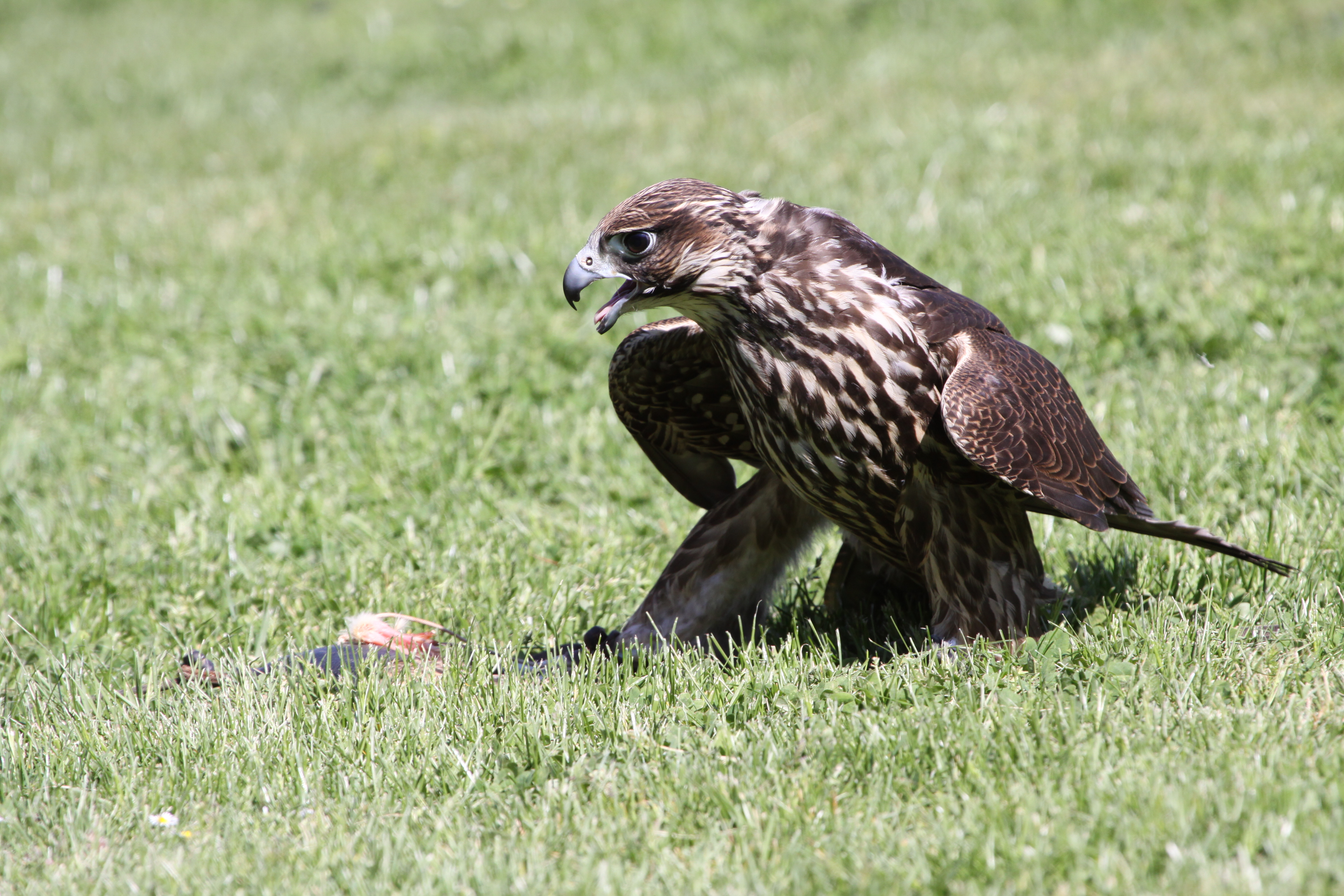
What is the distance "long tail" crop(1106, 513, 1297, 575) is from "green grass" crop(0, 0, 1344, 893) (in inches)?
7.0

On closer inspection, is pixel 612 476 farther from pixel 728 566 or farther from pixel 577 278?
pixel 577 278

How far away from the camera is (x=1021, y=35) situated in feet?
33.7

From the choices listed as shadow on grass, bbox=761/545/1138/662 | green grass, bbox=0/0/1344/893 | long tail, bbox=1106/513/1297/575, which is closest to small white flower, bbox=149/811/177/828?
green grass, bbox=0/0/1344/893

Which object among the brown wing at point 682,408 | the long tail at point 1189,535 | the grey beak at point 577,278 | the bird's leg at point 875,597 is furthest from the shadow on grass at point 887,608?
the grey beak at point 577,278

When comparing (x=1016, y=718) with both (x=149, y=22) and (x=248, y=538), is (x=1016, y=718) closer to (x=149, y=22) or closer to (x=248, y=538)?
(x=248, y=538)

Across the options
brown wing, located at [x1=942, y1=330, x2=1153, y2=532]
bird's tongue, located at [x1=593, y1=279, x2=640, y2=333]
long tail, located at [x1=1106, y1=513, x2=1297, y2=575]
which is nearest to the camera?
brown wing, located at [x1=942, y1=330, x2=1153, y2=532]

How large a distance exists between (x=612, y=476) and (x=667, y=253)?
1969mm

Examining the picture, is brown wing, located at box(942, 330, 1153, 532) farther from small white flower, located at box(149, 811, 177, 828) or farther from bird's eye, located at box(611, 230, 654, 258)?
small white flower, located at box(149, 811, 177, 828)

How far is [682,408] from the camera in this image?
383 cm

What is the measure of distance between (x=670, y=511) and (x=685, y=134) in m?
4.76

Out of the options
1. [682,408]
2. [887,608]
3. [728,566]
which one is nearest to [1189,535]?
[887,608]

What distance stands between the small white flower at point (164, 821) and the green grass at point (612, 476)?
0.10ft

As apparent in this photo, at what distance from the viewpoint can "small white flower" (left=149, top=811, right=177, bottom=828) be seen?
111 inches

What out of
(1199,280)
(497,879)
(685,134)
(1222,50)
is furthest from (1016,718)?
(1222,50)
